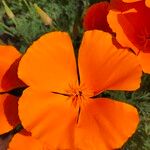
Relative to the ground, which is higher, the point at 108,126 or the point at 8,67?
the point at 8,67

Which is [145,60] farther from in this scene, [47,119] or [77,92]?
[47,119]

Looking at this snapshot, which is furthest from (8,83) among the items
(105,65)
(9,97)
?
(105,65)

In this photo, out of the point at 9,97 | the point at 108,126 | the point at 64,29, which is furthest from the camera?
the point at 64,29

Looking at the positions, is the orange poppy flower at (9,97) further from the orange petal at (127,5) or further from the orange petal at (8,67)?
the orange petal at (127,5)

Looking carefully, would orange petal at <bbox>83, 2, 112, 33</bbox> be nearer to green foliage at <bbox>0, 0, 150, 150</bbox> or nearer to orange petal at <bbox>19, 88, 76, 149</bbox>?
green foliage at <bbox>0, 0, 150, 150</bbox>

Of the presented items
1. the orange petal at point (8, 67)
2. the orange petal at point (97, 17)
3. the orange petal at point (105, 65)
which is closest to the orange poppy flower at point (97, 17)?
the orange petal at point (97, 17)

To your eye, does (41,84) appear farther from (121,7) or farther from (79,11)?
(79,11)

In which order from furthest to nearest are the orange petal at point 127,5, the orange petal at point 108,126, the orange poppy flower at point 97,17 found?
the orange poppy flower at point 97,17 → the orange petal at point 127,5 → the orange petal at point 108,126
